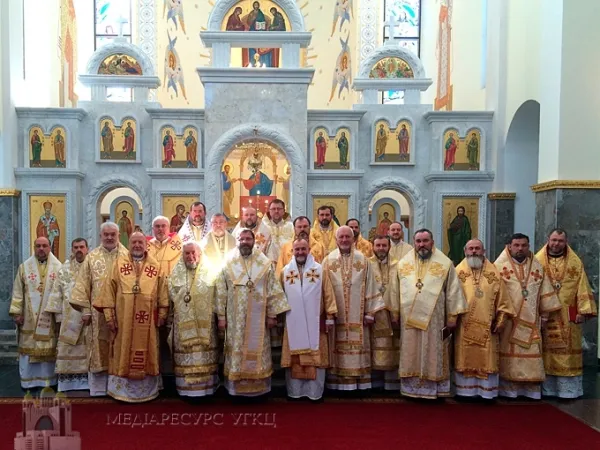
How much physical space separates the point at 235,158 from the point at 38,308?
5.69 metres

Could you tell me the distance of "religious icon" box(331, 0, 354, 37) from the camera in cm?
1516

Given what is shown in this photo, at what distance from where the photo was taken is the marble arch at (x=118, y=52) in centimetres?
1094

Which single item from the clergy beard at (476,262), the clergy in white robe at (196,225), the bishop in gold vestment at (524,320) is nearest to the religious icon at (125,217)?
the clergy in white robe at (196,225)

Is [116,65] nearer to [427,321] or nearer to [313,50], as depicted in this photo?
[313,50]

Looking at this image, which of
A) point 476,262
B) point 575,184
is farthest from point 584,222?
point 476,262

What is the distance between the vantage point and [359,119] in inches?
421

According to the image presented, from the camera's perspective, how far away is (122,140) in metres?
10.6

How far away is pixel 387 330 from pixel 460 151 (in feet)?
19.6

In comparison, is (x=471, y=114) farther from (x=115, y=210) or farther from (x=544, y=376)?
(x=115, y=210)

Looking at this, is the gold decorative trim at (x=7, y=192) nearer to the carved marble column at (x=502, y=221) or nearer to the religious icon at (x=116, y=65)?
the religious icon at (x=116, y=65)

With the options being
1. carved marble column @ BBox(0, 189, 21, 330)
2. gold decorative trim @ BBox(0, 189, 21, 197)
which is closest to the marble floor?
carved marble column @ BBox(0, 189, 21, 330)

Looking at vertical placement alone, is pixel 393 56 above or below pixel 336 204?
above

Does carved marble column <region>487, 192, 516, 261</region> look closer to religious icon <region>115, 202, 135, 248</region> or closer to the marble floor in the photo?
the marble floor

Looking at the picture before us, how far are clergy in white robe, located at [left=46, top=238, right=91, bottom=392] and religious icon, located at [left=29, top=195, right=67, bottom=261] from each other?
474cm
